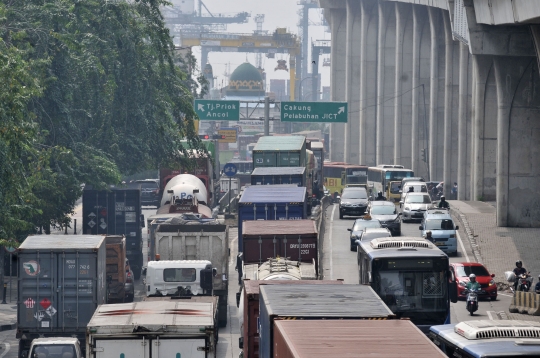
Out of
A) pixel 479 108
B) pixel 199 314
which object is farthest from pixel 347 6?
pixel 199 314

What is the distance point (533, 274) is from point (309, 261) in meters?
14.7

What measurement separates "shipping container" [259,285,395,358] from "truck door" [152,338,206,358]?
1472mm

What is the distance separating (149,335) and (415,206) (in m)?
39.1

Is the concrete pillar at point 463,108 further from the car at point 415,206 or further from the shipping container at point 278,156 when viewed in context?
the shipping container at point 278,156

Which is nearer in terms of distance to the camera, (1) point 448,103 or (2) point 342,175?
(1) point 448,103

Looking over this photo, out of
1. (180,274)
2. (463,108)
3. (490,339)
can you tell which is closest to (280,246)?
(180,274)

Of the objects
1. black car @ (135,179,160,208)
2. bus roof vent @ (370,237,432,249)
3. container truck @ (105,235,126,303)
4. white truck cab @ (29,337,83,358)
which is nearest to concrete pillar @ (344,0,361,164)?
black car @ (135,179,160,208)

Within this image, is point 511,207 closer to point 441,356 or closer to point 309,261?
point 309,261

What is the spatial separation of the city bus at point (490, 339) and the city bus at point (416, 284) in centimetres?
800

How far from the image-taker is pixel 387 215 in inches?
2031

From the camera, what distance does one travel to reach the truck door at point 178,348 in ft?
65.0

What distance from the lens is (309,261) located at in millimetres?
30625

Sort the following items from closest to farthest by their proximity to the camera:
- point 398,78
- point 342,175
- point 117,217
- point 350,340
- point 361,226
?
point 350,340, point 117,217, point 361,226, point 342,175, point 398,78

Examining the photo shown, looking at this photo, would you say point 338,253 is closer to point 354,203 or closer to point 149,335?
point 354,203
